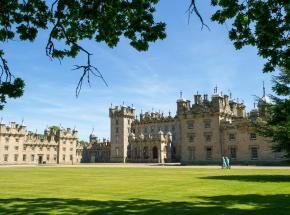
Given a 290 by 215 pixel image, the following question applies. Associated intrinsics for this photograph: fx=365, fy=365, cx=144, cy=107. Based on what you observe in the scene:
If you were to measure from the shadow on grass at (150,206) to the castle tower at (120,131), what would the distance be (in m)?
77.0

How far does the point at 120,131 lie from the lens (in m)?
93.0

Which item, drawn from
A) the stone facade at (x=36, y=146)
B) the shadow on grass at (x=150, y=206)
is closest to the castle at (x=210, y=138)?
the stone facade at (x=36, y=146)

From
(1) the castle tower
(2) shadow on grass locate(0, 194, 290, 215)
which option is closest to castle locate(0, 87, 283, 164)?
(1) the castle tower

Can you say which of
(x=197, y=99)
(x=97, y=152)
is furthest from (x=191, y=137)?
(x=97, y=152)

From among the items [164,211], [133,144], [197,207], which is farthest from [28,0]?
[133,144]

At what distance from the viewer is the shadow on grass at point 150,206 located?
10727mm

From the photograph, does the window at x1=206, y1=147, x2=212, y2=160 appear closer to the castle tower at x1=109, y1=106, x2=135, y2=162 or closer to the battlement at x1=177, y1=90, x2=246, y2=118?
the battlement at x1=177, y1=90, x2=246, y2=118

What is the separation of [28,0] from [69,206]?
6.51 metres

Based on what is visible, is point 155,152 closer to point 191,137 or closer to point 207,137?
point 191,137

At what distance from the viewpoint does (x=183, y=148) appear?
6919cm

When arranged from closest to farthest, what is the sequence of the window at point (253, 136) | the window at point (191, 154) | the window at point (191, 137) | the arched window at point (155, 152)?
the window at point (253, 136)
the window at point (191, 154)
the window at point (191, 137)
the arched window at point (155, 152)

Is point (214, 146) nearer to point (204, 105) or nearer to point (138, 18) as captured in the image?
point (204, 105)

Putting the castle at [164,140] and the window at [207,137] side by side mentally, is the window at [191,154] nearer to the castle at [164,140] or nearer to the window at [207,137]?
the castle at [164,140]

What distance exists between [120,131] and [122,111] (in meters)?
5.13
